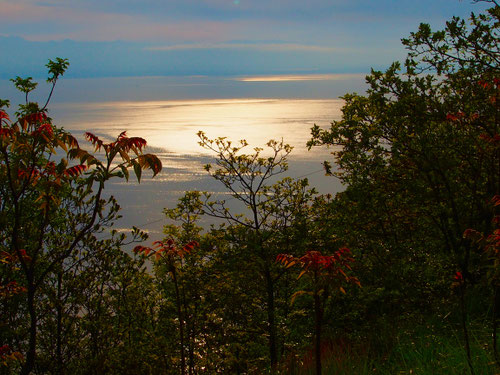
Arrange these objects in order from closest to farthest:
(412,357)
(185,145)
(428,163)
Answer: (412,357) < (428,163) < (185,145)

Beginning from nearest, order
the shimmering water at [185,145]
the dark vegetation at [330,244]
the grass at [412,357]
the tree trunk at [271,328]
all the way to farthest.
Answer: the grass at [412,357] < the dark vegetation at [330,244] < the tree trunk at [271,328] < the shimmering water at [185,145]

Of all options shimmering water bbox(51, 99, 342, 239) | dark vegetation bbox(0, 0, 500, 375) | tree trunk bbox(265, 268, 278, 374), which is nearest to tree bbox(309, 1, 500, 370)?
dark vegetation bbox(0, 0, 500, 375)

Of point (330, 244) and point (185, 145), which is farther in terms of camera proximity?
point (185, 145)

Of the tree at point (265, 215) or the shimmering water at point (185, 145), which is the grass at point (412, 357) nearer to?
the tree at point (265, 215)

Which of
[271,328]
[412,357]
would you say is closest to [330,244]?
[271,328]

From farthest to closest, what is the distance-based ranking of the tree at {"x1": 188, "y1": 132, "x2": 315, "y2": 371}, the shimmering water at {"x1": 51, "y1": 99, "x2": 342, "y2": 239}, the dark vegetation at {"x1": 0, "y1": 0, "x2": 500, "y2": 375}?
the shimmering water at {"x1": 51, "y1": 99, "x2": 342, "y2": 239} → the tree at {"x1": 188, "y1": 132, "x2": 315, "y2": 371} → the dark vegetation at {"x1": 0, "y1": 0, "x2": 500, "y2": 375}

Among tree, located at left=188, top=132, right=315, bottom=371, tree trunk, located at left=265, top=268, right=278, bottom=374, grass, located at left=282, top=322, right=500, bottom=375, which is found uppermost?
tree, located at left=188, top=132, right=315, bottom=371

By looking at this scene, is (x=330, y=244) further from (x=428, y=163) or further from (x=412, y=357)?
(x=412, y=357)

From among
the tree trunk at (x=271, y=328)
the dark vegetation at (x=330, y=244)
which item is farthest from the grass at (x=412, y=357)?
the tree trunk at (x=271, y=328)

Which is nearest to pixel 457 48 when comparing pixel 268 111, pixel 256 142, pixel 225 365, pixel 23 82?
pixel 225 365

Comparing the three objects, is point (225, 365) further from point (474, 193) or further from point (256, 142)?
point (256, 142)

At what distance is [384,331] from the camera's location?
26.3 feet

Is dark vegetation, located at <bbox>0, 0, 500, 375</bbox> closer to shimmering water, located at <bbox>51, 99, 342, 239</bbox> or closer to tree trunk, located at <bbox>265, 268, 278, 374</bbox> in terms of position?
tree trunk, located at <bbox>265, 268, 278, 374</bbox>

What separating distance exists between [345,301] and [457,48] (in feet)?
22.1
